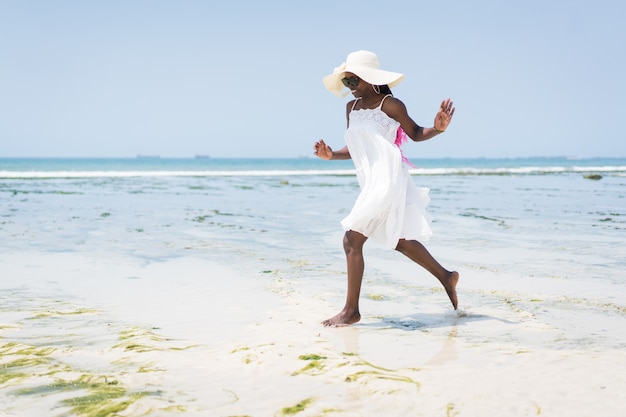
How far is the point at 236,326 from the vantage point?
453cm

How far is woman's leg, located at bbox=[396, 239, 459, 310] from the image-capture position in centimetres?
476

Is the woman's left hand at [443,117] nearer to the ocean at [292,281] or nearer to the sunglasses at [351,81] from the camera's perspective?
the sunglasses at [351,81]

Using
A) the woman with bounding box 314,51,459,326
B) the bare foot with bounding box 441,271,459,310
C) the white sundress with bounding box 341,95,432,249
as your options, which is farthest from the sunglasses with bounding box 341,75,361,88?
the bare foot with bounding box 441,271,459,310

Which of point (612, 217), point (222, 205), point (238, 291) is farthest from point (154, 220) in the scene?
point (612, 217)

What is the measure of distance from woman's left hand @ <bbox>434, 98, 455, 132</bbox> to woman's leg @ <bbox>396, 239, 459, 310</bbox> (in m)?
0.91

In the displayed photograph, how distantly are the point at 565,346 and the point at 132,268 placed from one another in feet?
15.3

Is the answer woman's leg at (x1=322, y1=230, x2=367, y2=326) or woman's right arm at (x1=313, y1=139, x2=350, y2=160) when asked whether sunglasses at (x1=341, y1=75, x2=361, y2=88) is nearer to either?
woman's right arm at (x1=313, y1=139, x2=350, y2=160)

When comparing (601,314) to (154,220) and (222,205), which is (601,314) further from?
(222,205)

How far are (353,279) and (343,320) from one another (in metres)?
0.31

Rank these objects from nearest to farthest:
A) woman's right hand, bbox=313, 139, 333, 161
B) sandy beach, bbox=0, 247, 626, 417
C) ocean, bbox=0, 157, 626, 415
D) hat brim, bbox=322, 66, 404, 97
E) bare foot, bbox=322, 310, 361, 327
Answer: sandy beach, bbox=0, 247, 626, 417, ocean, bbox=0, 157, 626, 415, hat brim, bbox=322, 66, 404, 97, bare foot, bbox=322, 310, 361, 327, woman's right hand, bbox=313, 139, 333, 161

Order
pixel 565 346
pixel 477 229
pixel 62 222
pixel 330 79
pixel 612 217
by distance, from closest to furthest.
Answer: pixel 565 346 → pixel 330 79 → pixel 477 229 → pixel 62 222 → pixel 612 217

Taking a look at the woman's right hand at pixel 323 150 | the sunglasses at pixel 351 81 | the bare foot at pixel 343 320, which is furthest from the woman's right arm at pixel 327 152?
the bare foot at pixel 343 320

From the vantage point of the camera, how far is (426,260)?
4805mm

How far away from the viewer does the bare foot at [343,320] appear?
4.56 m
